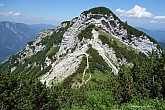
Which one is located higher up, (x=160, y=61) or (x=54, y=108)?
(x=160, y=61)

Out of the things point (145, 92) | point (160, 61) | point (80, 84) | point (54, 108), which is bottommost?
point (80, 84)

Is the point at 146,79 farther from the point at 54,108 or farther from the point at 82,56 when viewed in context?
the point at 82,56

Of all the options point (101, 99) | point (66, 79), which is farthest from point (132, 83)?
point (66, 79)

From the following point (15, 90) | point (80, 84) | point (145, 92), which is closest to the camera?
point (15, 90)

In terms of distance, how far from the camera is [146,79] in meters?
83.9

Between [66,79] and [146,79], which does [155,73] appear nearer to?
[146,79]

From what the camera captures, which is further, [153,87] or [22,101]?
[153,87]

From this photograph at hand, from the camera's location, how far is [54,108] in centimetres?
8212

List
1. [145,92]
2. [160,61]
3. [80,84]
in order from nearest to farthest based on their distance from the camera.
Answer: [145,92] → [160,61] → [80,84]

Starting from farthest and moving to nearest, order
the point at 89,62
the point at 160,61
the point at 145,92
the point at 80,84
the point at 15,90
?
the point at 89,62 → the point at 80,84 → the point at 160,61 → the point at 145,92 → the point at 15,90

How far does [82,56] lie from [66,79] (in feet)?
95.3

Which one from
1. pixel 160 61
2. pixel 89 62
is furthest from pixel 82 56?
pixel 160 61

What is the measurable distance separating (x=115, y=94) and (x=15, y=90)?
30548 millimetres

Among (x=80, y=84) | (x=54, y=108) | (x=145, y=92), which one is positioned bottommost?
(x=80, y=84)
